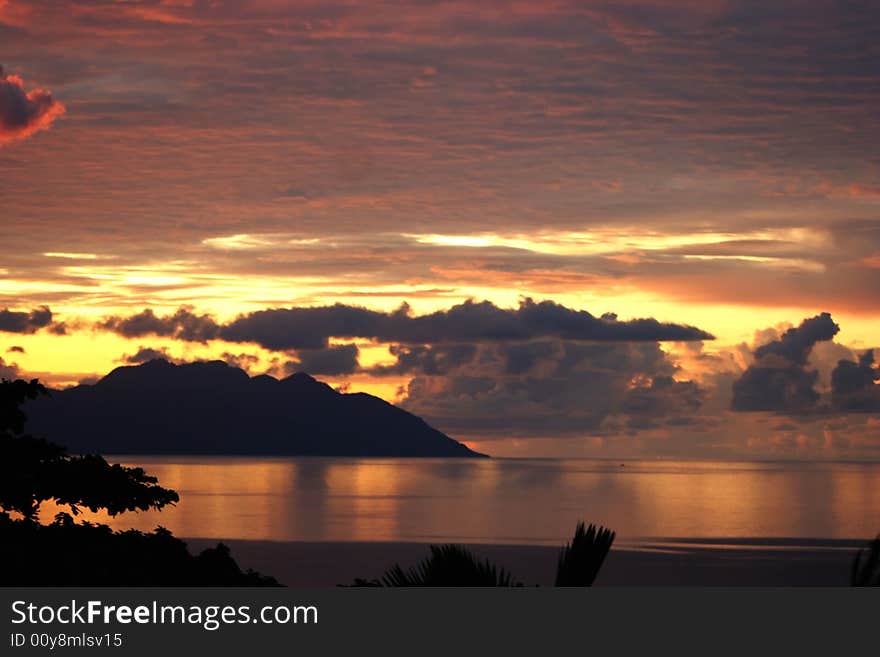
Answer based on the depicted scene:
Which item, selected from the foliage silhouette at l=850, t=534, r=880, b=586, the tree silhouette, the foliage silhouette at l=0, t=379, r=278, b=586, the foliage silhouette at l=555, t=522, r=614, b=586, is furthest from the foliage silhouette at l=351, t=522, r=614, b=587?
the tree silhouette

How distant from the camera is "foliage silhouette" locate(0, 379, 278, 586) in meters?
22.6

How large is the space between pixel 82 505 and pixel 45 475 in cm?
111

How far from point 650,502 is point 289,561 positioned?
84.5 metres

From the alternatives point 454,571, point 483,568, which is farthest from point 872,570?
point 454,571

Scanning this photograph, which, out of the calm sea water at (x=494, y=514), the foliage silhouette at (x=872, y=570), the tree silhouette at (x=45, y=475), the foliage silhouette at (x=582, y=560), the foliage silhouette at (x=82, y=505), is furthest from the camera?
the calm sea water at (x=494, y=514)

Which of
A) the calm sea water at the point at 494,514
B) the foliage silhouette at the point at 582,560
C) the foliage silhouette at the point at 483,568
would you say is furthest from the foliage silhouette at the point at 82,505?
the calm sea water at the point at 494,514

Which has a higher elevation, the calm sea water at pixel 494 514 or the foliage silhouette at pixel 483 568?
the foliage silhouette at pixel 483 568

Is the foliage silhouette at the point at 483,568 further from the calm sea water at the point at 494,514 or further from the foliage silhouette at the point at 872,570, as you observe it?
the calm sea water at the point at 494,514

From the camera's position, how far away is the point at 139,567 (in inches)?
922

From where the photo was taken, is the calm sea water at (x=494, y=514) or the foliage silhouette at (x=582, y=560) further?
the calm sea water at (x=494, y=514)

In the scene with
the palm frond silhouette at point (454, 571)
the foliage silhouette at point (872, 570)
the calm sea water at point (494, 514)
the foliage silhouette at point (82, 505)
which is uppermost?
the foliage silhouette at point (872, 570)

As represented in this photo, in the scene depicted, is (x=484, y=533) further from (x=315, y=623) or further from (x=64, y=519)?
(x=315, y=623)

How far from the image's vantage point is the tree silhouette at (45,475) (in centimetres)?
2338

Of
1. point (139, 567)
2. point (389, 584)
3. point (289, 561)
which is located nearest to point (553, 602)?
point (389, 584)
